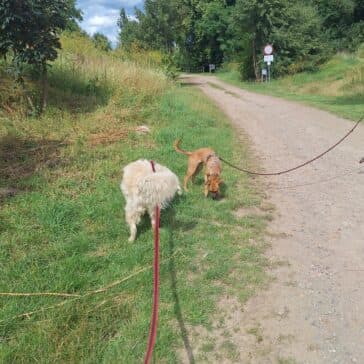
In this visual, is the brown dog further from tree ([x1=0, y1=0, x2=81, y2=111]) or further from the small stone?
tree ([x1=0, y1=0, x2=81, y2=111])

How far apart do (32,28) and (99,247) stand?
246 inches

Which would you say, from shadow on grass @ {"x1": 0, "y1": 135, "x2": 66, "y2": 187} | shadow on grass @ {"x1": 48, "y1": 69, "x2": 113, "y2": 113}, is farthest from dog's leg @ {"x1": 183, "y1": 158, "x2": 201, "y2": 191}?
shadow on grass @ {"x1": 48, "y1": 69, "x2": 113, "y2": 113}

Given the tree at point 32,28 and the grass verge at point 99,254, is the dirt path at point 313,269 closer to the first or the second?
the grass verge at point 99,254

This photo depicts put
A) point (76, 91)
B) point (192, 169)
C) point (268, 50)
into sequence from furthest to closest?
point (268, 50)
point (76, 91)
point (192, 169)

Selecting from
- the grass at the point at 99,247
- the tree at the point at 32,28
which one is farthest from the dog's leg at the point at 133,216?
the tree at the point at 32,28

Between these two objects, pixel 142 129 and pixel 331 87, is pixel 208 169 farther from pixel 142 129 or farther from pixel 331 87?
pixel 331 87

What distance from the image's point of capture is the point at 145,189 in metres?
4.18

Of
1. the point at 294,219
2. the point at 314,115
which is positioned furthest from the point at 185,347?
the point at 314,115

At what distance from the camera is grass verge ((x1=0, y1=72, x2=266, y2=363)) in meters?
3.14

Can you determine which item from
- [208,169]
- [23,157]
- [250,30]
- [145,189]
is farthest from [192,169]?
[250,30]

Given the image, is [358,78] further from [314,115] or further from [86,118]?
[86,118]

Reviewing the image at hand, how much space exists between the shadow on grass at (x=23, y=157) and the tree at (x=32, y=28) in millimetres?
1954

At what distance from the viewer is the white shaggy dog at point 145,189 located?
4.13 metres

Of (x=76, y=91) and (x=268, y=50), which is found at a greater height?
(x=268, y=50)
